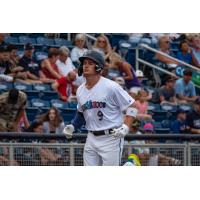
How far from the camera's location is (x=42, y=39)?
46.1 feet

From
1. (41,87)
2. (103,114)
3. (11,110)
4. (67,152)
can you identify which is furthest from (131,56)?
(103,114)

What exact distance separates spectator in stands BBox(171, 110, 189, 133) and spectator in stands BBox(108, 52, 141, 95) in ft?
2.69

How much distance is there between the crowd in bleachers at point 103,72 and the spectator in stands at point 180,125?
0.16 ft

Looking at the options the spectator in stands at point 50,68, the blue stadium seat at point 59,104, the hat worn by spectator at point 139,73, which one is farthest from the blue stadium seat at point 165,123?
the spectator in stands at point 50,68

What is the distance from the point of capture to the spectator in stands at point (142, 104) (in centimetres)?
1376

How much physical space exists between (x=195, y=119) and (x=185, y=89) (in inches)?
20.8

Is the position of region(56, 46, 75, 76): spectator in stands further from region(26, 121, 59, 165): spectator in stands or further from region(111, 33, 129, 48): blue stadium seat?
region(26, 121, 59, 165): spectator in stands

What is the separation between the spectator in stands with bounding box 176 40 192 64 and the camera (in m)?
14.7

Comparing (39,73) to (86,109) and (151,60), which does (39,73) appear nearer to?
(151,60)

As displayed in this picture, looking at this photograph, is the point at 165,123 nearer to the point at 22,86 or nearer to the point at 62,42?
the point at 62,42

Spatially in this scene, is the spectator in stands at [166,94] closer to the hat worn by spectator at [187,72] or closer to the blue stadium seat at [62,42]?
the hat worn by spectator at [187,72]

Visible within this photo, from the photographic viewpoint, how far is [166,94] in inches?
566
